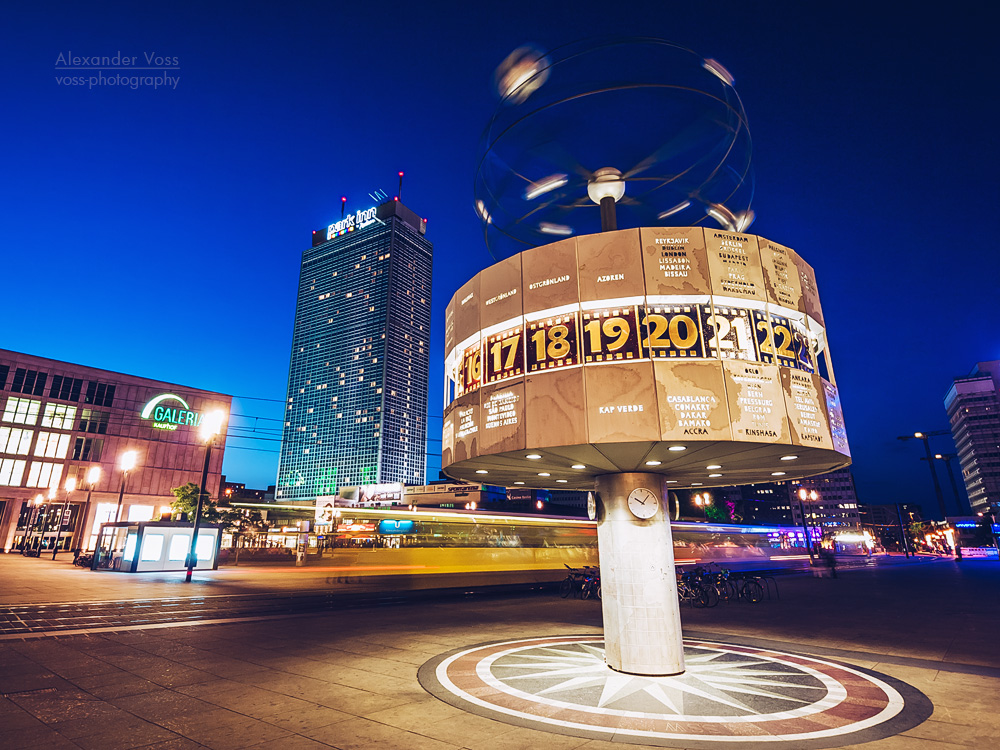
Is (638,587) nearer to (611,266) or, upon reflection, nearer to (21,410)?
(611,266)

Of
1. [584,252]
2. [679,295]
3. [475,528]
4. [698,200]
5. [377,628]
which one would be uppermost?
[698,200]

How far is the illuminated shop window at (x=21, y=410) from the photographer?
65188 millimetres

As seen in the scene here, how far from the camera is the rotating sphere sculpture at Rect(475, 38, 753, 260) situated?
10719 millimetres

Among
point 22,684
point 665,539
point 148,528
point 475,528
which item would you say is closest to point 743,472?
point 665,539

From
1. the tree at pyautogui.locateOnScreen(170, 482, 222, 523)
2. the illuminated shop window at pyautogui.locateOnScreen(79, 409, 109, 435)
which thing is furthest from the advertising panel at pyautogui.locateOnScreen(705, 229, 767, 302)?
the illuminated shop window at pyautogui.locateOnScreen(79, 409, 109, 435)

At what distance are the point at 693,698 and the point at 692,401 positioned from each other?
5140mm

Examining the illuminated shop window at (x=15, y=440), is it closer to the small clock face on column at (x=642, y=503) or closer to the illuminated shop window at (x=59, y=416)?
the illuminated shop window at (x=59, y=416)

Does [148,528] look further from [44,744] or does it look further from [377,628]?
[44,744]

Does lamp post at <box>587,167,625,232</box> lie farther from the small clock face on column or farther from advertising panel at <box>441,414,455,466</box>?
the small clock face on column

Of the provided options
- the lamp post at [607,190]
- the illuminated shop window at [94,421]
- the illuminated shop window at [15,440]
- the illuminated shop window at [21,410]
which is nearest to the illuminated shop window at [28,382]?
the illuminated shop window at [21,410]

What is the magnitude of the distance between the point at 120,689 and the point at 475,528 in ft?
108

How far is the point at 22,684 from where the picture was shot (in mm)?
8438

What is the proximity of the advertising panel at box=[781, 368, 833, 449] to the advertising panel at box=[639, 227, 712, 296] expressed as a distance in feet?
7.90

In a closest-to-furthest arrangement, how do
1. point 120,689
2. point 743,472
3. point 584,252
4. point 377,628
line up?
1. point 120,689
2. point 584,252
3. point 743,472
4. point 377,628
